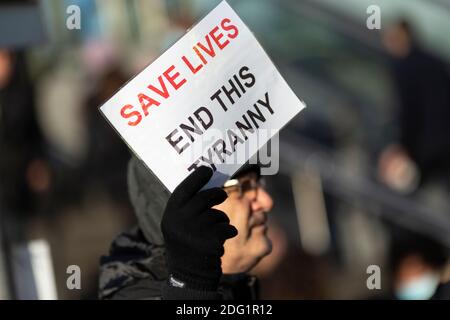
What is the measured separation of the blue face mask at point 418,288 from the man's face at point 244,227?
301 centimetres

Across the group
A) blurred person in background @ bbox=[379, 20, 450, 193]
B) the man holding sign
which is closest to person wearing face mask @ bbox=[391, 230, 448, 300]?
blurred person in background @ bbox=[379, 20, 450, 193]

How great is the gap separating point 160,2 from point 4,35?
13.9 ft

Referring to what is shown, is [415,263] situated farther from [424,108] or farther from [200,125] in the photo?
[200,125]

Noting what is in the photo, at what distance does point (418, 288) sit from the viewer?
6496mm

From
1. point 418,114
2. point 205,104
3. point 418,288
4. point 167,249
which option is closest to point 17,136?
point 418,288

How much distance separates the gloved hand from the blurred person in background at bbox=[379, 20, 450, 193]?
499cm

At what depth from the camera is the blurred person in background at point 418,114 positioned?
7.62 m

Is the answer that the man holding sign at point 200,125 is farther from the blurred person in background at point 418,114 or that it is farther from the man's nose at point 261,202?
the blurred person in background at point 418,114

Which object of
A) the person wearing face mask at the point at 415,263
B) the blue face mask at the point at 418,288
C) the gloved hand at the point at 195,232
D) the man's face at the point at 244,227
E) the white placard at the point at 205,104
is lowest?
the gloved hand at the point at 195,232

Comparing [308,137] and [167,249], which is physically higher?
[308,137]

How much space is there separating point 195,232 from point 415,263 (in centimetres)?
466

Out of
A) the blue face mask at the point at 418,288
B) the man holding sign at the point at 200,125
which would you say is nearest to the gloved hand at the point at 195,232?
the man holding sign at the point at 200,125

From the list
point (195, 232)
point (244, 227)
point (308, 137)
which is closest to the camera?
point (195, 232)

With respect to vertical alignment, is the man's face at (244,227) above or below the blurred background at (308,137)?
below
